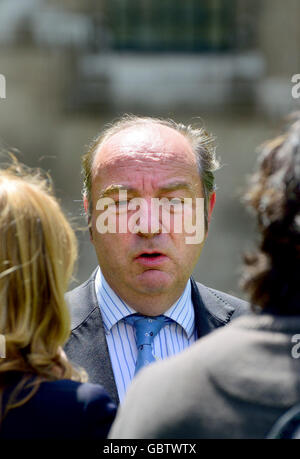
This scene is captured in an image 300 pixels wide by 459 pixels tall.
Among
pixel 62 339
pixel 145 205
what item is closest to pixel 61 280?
pixel 62 339

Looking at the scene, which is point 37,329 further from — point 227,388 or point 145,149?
point 145,149

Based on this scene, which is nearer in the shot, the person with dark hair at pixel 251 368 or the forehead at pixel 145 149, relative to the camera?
the person with dark hair at pixel 251 368

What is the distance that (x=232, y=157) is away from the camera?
870 centimetres

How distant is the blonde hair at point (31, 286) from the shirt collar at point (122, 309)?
2.53 feet

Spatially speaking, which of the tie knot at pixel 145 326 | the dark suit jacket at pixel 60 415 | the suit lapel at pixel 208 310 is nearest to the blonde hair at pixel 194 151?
the suit lapel at pixel 208 310

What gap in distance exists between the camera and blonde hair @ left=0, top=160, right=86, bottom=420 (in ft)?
6.26

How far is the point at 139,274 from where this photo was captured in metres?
2.80

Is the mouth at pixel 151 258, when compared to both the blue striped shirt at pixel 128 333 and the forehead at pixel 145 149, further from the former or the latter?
the forehead at pixel 145 149

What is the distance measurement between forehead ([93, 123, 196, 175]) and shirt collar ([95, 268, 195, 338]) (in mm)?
437

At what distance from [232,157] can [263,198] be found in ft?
22.8

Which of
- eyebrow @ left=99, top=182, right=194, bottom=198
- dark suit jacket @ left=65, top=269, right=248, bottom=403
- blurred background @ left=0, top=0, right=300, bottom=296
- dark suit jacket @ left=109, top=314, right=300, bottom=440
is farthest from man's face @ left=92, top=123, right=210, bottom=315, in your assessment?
blurred background @ left=0, top=0, right=300, bottom=296

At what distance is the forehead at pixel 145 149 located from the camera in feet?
9.60

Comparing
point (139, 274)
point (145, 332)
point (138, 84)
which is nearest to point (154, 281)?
point (139, 274)

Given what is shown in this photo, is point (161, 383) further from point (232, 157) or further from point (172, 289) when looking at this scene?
point (232, 157)
